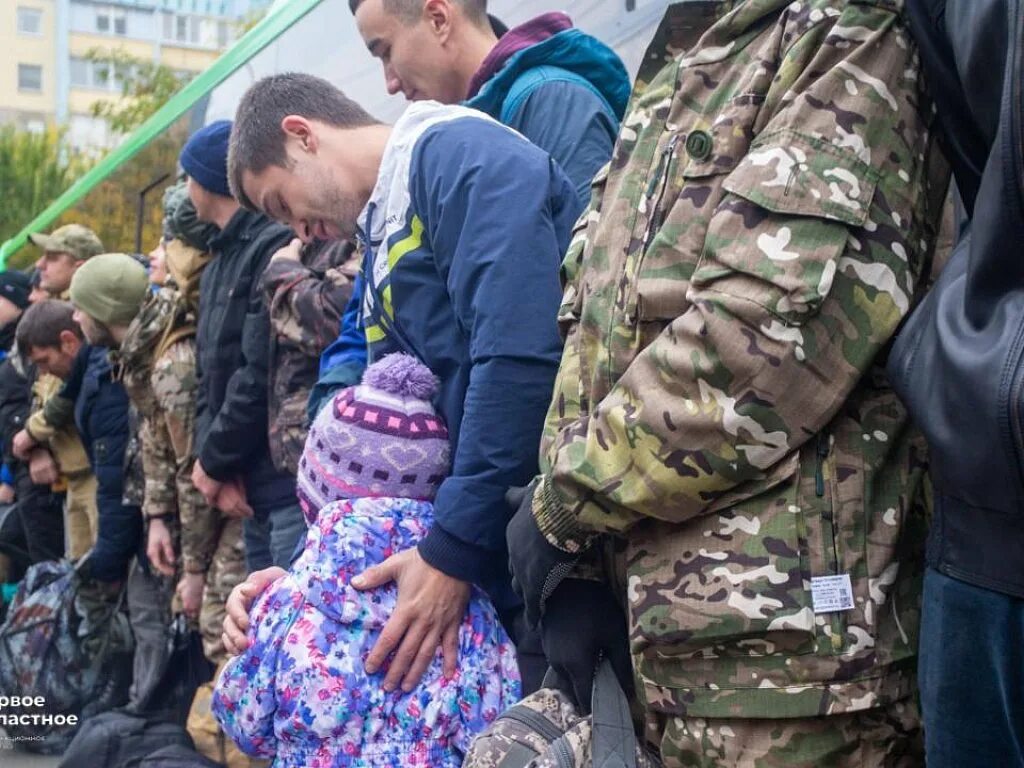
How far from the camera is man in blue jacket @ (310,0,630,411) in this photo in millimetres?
2689

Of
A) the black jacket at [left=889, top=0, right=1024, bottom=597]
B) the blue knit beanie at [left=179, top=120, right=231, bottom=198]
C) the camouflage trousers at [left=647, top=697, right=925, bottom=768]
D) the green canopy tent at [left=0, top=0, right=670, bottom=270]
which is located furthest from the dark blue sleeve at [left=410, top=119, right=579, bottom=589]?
the blue knit beanie at [left=179, top=120, right=231, bottom=198]

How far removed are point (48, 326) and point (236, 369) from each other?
3.16m

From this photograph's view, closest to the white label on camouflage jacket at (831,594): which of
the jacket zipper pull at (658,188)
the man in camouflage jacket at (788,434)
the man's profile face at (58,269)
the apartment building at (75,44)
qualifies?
the man in camouflage jacket at (788,434)

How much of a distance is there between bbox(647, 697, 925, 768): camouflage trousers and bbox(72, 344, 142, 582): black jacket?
178 inches

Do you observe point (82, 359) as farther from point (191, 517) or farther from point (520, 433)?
point (520, 433)

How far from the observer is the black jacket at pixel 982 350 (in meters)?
1.22

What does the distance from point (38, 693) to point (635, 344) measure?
497cm

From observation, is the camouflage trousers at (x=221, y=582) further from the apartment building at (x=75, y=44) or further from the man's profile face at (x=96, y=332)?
the apartment building at (x=75, y=44)

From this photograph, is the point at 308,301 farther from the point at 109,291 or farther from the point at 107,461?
the point at 107,461

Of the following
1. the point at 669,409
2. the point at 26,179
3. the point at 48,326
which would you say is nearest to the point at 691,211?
the point at 669,409

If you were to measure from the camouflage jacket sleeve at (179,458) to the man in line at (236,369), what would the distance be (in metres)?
0.28

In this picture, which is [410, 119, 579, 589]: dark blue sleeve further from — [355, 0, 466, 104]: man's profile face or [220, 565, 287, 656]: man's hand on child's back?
[355, 0, 466, 104]: man's profile face

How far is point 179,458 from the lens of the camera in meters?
4.71

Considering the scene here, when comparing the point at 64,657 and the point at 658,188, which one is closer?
the point at 658,188
